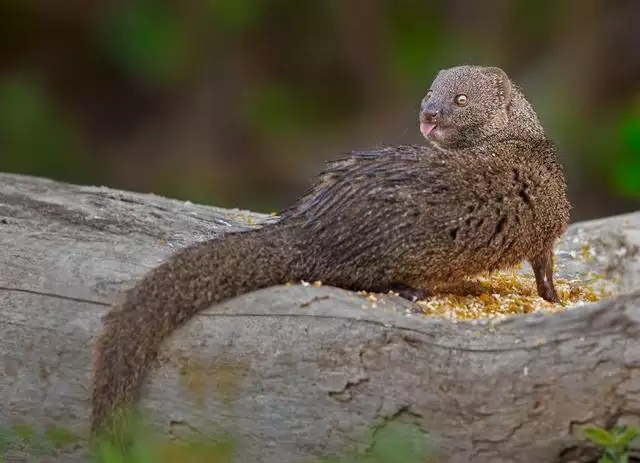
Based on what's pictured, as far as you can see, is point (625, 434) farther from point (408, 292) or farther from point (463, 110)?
point (463, 110)

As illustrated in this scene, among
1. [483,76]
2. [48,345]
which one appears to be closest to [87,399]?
[48,345]

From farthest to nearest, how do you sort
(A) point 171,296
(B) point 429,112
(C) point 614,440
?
(B) point 429,112, (A) point 171,296, (C) point 614,440

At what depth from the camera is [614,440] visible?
3230 mm

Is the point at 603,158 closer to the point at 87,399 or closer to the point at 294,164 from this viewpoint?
the point at 294,164

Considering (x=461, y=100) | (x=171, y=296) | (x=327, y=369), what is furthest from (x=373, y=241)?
(x=461, y=100)

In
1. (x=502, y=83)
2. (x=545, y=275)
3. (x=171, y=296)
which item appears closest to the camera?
(x=171, y=296)

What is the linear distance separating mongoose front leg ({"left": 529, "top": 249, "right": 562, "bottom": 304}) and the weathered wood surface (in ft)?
2.15

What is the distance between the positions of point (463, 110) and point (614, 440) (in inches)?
66.3

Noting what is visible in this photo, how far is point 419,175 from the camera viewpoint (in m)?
4.10

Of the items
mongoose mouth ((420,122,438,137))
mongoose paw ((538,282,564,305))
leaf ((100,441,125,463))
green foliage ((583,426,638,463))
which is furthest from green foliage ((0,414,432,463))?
mongoose mouth ((420,122,438,137))

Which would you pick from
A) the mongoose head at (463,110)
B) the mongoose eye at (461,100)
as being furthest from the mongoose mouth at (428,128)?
the mongoose eye at (461,100)

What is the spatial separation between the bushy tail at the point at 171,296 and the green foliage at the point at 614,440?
1113 millimetres

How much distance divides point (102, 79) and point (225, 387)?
360 inches

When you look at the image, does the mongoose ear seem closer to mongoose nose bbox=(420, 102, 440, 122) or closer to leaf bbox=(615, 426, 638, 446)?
mongoose nose bbox=(420, 102, 440, 122)
